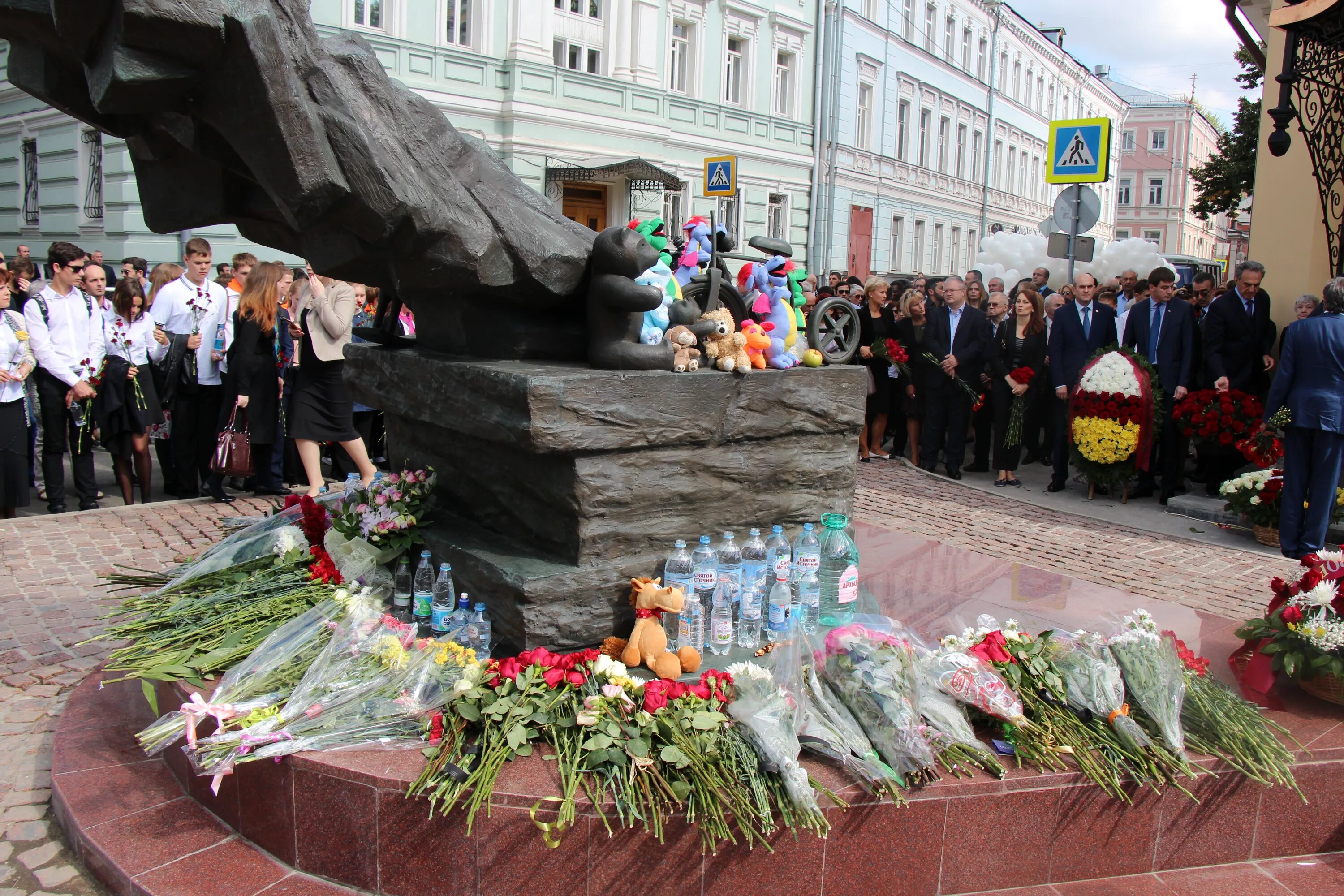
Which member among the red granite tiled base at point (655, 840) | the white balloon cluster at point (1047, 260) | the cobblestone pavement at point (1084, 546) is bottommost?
the red granite tiled base at point (655, 840)

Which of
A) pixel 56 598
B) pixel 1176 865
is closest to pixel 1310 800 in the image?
pixel 1176 865

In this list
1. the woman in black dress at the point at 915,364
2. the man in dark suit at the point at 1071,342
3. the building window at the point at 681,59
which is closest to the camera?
the man in dark suit at the point at 1071,342

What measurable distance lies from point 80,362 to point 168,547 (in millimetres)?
1869

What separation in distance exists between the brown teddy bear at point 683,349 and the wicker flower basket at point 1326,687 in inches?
102

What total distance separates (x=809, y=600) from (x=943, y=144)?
32.1 meters

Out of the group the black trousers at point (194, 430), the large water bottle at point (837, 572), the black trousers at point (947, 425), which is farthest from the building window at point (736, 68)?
the large water bottle at point (837, 572)

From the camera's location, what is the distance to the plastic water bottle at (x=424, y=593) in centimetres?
395

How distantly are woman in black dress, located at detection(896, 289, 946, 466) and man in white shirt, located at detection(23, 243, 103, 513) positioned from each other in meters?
7.21

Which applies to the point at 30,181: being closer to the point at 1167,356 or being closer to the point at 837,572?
the point at 1167,356

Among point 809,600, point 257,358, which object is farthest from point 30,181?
point 809,600

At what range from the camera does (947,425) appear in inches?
407

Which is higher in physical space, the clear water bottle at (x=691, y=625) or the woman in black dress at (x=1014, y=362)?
the woman in black dress at (x=1014, y=362)

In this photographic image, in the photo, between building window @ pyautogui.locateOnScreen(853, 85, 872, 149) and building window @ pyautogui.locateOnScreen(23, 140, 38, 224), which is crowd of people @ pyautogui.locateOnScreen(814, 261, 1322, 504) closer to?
building window @ pyautogui.locateOnScreen(23, 140, 38, 224)

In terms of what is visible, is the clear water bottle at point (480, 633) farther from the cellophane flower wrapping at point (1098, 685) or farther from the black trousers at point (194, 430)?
the black trousers at point (194, 430)
